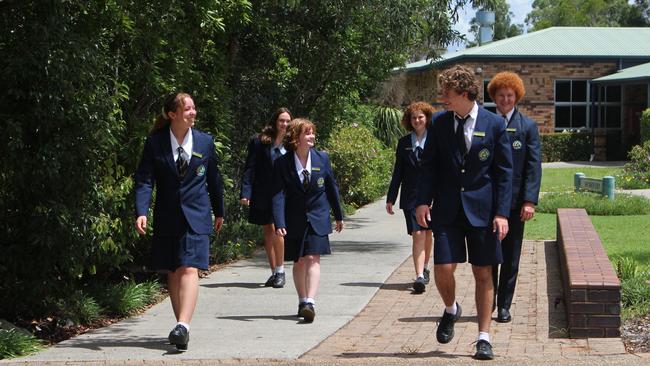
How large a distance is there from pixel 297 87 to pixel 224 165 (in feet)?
11.3

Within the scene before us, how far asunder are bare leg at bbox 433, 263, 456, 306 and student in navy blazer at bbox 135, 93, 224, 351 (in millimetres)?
1697

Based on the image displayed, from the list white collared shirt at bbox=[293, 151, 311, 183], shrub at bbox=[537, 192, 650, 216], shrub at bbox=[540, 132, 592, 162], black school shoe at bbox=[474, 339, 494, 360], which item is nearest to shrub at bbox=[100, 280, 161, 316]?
white collared shirt at bbox=[293, 151, 311, 183]

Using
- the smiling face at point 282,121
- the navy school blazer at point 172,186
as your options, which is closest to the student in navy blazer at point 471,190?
the navy school blazer at point 172,186

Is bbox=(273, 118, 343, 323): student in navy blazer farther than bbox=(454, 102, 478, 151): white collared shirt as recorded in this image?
Yes

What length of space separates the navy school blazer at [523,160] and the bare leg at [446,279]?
1176 millimetres

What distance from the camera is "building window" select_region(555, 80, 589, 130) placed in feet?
132

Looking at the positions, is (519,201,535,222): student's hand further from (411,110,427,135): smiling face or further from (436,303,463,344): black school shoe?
(411,110,427,135): smiling face

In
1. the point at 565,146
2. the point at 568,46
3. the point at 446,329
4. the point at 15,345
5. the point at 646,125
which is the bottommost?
the point at 15,345

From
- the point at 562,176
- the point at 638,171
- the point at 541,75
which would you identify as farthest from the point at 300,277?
the point at 541,75

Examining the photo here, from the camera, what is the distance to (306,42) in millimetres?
15211

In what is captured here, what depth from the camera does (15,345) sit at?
7484 mm

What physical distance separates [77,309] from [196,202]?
1.85 metres

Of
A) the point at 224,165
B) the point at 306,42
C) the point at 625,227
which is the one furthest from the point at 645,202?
the point at 224,165

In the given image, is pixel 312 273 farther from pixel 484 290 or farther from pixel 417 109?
pixel 417 109
